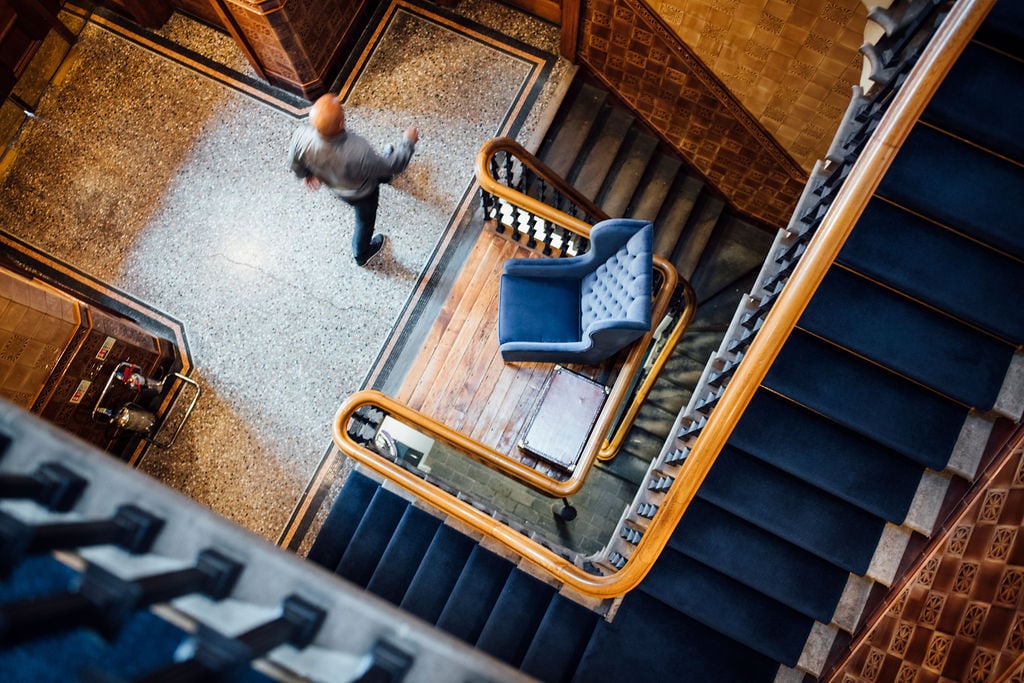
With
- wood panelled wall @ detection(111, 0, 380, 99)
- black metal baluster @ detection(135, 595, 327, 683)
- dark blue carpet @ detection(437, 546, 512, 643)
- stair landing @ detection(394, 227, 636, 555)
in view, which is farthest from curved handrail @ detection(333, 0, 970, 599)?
wood panelled wall @ detection(111, 0, 380, 99)

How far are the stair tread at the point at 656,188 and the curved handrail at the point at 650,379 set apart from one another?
88 centimetres

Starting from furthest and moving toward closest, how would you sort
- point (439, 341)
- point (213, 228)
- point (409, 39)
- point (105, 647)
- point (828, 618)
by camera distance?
point (409, 39) < point (213, 228) < point (439, 341) < point (828, 618) < point (105, 647)

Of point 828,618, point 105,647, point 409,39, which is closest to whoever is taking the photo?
point 105,647

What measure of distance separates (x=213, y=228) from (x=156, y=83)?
4.00 ft

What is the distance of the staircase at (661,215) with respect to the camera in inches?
181

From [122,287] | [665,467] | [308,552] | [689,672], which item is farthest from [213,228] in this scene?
[689,672]

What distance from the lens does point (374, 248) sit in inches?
166

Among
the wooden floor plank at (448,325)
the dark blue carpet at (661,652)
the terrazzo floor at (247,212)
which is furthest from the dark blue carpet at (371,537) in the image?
the dark blue carpet at (661,652)

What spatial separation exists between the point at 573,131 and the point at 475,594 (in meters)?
3.14

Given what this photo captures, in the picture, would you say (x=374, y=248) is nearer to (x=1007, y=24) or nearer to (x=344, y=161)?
(x=344, y=161)

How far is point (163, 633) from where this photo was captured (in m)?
1.30

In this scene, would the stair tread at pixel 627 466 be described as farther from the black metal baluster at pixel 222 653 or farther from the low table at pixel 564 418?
the black metal baluster at pixel 222 653

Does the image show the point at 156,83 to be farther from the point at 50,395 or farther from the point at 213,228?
the point at 50,395

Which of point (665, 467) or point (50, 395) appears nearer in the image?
point (665, 467)
